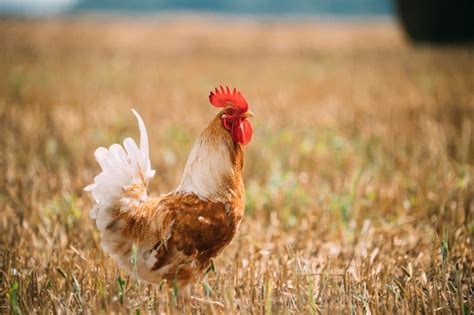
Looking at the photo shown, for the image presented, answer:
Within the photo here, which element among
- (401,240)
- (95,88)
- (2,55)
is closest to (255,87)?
(95,88)

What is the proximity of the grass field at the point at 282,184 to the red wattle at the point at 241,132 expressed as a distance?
66 centimetres

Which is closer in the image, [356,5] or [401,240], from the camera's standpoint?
[401,240]

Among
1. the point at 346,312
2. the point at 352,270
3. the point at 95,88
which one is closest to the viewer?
the point at 346,312

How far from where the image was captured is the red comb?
7.36 feet

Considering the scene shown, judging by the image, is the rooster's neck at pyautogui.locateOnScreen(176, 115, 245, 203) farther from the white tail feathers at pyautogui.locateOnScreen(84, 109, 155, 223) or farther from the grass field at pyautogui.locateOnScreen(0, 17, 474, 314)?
the grass field at pyautogui.locateOnScreen(0, 17, 474, 314)

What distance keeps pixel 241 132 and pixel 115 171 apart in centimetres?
60

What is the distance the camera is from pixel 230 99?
226 centimetres

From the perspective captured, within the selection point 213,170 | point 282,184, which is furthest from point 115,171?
point 282,184

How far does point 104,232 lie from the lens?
2.21m

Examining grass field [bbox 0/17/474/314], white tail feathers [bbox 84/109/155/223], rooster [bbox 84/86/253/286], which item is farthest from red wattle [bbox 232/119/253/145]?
grass field [bbox 0/17/474/314]

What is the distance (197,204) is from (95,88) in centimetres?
709

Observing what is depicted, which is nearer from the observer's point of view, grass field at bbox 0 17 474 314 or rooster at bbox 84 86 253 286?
rooster at bbox 84 86 253 286

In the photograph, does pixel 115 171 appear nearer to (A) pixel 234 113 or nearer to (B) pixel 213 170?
(B) pixel 213 170

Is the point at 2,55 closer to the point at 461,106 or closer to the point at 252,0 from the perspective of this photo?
the point at 461,106
